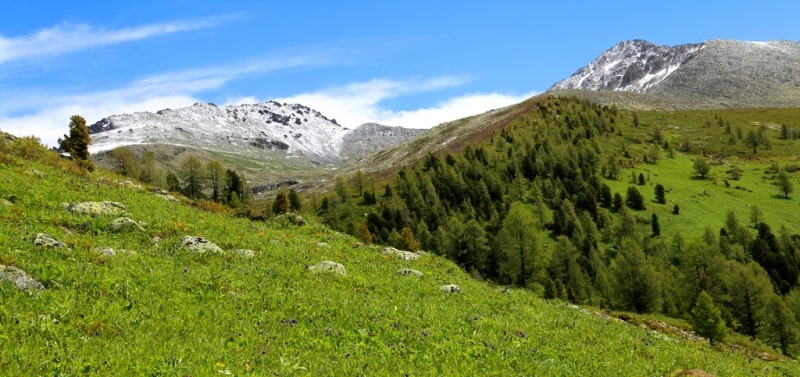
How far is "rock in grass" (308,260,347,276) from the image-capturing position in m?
19.6

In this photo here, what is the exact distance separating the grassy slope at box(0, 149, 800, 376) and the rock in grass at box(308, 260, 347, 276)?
1.69 feet

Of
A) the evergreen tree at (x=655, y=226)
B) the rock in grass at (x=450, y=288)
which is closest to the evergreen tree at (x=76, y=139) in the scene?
the rock in grass at (x=450, y=288)

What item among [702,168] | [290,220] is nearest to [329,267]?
[290,220]

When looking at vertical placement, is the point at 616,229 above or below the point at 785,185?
below

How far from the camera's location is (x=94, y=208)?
21.0m

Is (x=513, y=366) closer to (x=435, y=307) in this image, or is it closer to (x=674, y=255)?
(x=435, y=307)

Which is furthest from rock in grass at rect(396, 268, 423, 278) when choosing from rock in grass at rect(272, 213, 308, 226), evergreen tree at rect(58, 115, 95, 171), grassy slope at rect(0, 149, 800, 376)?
evergreen tree at rect(58, 115, 95, 171)

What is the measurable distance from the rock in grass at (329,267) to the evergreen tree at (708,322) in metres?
66.8

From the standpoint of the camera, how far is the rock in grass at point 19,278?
1152 cm

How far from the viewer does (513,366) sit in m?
12.8

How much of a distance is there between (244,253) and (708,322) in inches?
2867

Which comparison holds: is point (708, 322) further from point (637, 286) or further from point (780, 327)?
point (637, 286)

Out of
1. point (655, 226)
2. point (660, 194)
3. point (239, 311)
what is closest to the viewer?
point (239, 311)

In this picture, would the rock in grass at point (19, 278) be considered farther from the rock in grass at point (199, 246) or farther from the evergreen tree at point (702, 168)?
the evergreen tree at point (702, 168)
